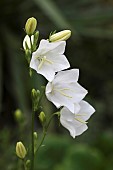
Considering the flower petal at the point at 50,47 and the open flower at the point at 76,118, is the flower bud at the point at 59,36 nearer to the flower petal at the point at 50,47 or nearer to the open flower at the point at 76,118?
the flower petal at the point at 50,47

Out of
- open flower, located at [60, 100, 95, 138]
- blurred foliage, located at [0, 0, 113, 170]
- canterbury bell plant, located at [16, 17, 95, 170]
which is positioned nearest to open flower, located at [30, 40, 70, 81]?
canterbury bell plant, located at [16, 17, 95, 170]

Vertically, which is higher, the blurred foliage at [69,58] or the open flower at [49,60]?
the open flower at [49,60]

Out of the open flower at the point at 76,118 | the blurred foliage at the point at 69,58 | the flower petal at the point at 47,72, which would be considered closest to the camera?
the flower petal at the point at 47,72

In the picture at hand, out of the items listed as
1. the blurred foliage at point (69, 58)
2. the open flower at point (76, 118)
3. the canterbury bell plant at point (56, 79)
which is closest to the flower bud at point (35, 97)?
the canterbury bell plant at point (56, 79)

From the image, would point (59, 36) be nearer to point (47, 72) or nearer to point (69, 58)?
point (47, 72)

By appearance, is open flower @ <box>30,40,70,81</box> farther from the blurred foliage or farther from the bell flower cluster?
the blurred foliage

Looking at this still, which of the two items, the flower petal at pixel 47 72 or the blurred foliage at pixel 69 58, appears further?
the blurred foliage at pixel 69 58
